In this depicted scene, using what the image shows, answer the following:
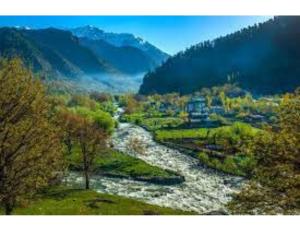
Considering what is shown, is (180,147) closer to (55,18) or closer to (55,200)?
(55,200)

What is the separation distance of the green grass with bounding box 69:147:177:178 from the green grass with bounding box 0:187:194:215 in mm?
10647

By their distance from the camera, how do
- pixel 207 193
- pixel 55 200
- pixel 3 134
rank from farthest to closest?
pixel 207 193 → pixel 55 200 → pixel 3 134

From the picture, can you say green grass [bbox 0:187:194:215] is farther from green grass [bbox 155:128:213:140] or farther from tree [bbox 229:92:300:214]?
green grass [bbox 155:128:213:140]

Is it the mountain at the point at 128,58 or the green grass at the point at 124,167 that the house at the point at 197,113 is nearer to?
the green grass at the point at 124,167

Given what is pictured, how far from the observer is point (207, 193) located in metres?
42.3

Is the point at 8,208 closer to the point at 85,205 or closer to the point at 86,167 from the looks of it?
the point at 85,205

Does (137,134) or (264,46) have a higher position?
(264,46)

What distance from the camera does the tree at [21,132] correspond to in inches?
710

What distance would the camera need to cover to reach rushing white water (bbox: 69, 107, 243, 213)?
39562mm

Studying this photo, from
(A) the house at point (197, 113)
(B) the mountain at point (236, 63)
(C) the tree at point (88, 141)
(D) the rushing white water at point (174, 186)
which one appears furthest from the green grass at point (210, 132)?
(C) the tree at point (88, 141)

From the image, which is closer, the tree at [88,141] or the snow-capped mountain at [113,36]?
the snow-capped mountain at [113,36]

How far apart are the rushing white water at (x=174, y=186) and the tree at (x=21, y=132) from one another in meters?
18.1
